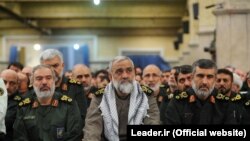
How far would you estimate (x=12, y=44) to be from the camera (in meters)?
29.2

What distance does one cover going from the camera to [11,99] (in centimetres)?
658

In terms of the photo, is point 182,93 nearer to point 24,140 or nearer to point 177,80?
point 24,140

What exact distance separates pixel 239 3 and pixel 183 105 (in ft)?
19.8

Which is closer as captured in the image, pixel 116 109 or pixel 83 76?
pixel 116 109

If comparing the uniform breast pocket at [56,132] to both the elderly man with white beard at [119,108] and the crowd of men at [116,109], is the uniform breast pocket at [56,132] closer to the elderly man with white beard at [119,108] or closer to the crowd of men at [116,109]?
the crowd of men at [116,109]

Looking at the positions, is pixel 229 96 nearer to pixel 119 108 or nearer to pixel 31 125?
pixel 119 108

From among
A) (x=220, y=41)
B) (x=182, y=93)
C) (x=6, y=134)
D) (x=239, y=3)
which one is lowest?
(x=6, y=134)

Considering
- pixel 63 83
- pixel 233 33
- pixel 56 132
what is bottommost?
pixel 56 132

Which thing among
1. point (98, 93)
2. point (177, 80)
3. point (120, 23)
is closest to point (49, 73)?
point (98, 93)

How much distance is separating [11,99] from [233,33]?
5.98 meters

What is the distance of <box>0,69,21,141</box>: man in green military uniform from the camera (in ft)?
20.3

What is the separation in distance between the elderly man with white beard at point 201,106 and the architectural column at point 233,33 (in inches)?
223

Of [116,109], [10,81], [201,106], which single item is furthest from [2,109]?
[201,106]

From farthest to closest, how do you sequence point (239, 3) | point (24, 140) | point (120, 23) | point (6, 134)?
point (120, 23), point (239, 3), point (6, 134), point (24, 140)
